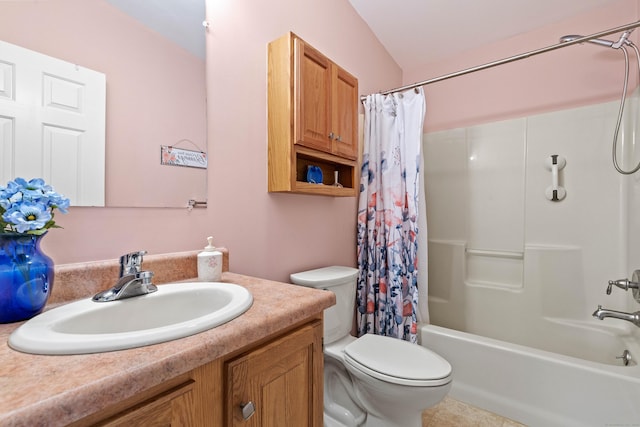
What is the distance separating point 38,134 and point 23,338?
55cm

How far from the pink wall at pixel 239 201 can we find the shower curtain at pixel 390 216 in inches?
11.9

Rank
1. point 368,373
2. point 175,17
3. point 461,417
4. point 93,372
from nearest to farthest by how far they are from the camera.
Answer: point 93,372, point 175,17, point 368,373, point 461,417

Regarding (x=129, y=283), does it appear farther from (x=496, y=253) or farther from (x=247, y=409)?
(x=496, y=253)

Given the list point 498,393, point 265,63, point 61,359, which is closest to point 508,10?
point 265,63

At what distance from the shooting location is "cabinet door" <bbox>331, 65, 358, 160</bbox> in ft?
5.12

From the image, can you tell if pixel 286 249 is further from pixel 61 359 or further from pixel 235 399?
pixel 61 359

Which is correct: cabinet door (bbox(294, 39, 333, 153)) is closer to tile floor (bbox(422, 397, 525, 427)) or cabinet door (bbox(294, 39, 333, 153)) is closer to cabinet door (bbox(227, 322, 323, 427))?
cabinet door (bbox(227, 322, 323, 427))

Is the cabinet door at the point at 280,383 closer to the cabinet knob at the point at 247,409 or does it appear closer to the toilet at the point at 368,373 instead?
the cabinet knob at the point at 247,409

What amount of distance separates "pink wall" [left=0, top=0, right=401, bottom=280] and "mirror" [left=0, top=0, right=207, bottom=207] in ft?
0.08

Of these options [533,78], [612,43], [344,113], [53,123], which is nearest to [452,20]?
[533,78]

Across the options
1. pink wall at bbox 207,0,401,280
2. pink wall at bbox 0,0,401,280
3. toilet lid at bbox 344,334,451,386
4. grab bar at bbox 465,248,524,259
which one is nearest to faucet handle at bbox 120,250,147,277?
pink wall at bbox 0,0,401,280

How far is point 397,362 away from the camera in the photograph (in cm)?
129

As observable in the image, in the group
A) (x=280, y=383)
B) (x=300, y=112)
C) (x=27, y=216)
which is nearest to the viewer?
(x=27, y=216)

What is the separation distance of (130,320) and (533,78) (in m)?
2.72
